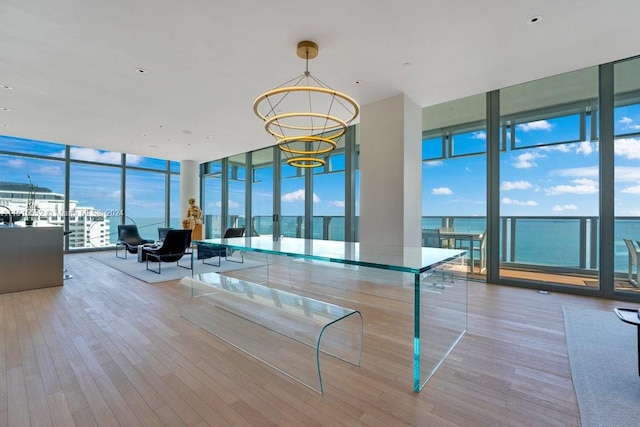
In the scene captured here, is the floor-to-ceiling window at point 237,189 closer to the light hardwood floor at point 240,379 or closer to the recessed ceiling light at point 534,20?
the light hardwood floor at point 240,379

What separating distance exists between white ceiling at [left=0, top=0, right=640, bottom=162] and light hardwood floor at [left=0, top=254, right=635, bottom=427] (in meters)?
3.02

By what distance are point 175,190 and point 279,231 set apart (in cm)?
512

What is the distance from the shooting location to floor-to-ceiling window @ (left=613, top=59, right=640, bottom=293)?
12.5ft

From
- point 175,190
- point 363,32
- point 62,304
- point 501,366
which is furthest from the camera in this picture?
point 175,190

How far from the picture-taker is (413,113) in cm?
481

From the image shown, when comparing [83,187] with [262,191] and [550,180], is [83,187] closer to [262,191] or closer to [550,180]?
[262,191]

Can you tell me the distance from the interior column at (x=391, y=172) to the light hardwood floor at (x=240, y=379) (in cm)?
175

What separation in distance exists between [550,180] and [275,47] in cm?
437

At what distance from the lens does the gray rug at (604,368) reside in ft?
5.42

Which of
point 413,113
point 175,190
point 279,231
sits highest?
point 413,113

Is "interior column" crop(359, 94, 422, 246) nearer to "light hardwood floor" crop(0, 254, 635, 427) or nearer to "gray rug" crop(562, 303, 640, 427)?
"light hardwood floor" crop(0, 254, 635, 427)

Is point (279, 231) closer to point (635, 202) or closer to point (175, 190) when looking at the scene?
point (175, 190)

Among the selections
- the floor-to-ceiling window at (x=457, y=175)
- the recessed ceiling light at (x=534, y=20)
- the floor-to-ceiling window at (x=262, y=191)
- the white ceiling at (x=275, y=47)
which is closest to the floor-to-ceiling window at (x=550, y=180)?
the floor-to-ceiling window at (x=457, y=175)

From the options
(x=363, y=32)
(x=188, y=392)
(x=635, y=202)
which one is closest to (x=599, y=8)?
(x=363, y=32)
